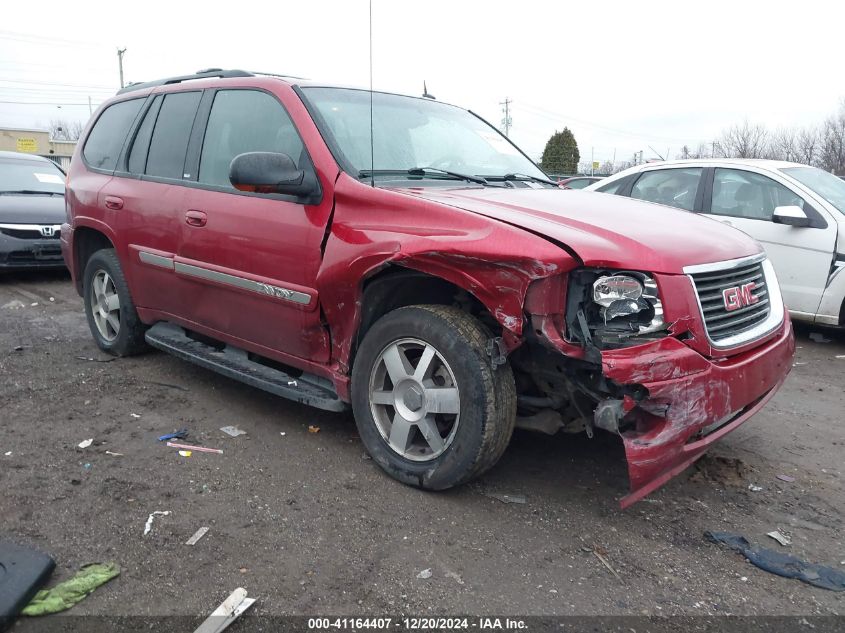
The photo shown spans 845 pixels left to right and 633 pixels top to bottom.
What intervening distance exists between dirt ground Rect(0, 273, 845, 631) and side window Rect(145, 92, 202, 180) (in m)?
1.44

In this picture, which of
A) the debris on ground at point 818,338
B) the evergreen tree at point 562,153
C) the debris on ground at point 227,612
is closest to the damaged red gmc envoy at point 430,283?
the debris on ground at point 227,612

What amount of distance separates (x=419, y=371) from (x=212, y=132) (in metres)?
2.11

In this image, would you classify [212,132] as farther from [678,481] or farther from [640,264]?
[678,481]

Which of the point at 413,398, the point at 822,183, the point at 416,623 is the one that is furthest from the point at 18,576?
the point at 822,183

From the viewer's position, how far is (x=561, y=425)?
307cm

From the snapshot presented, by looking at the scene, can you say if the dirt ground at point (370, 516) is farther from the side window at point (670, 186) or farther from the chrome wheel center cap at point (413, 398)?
the side window at point (670, 186)

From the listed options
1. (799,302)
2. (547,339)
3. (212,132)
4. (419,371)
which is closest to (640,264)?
(547,339)

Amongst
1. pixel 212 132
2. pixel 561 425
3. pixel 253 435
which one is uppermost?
pixel 212 132

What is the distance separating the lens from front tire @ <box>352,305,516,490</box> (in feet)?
9.34

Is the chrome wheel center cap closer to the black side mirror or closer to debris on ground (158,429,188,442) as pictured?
the black side mirror

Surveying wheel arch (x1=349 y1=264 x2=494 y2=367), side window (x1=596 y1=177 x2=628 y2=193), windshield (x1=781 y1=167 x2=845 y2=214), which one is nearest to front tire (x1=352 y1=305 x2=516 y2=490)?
wheel arch (x1=349 y1=264 x2=494 y2=367)

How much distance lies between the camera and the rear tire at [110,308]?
4.84 m

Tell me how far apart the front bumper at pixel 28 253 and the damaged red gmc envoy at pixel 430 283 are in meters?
4.56

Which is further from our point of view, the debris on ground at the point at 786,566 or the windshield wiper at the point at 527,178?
the windshield wiper at the point at 527,178
